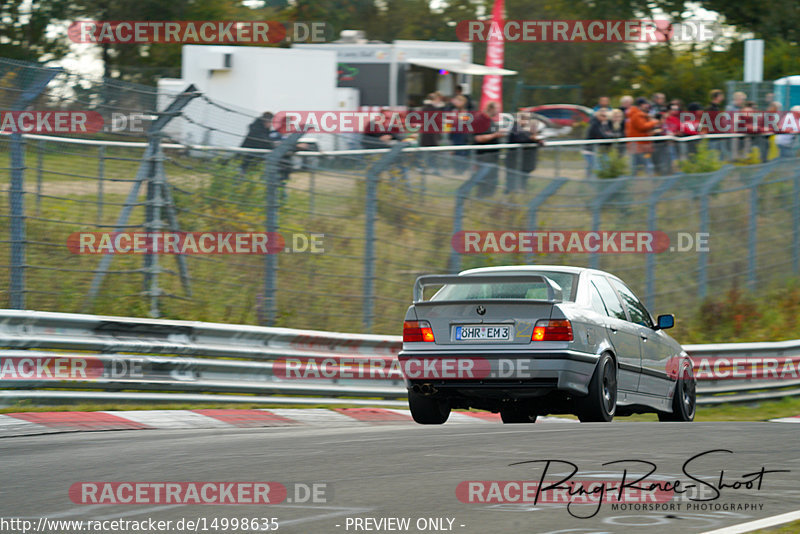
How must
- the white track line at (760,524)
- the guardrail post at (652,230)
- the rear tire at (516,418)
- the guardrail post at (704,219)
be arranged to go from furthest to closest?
the guardrail post at (704,219) < the guardrail post at (652,230) < the rear tire at (516,418) < the white track line at (760,524)

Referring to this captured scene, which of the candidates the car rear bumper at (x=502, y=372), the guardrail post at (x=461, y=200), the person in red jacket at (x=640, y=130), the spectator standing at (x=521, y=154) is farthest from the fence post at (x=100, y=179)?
the person in red jacket at (x=640, y=130)

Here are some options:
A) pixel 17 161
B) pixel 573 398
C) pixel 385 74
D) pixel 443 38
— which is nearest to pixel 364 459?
pixel 573 398

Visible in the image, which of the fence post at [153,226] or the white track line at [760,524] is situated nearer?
the white track line at [760,524]

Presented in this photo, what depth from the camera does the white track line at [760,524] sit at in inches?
223

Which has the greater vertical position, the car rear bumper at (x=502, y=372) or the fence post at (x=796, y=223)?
the fence post at (x=796, y=223)

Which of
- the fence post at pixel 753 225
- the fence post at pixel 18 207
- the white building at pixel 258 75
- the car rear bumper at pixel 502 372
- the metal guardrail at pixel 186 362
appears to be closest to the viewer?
the car rear bumper at pixel 502 372

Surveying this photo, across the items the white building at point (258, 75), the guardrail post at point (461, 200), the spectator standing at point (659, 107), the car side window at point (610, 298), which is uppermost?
the white building at point (258, 75)

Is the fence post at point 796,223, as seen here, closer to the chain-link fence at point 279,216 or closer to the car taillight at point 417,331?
the chain-link fence at point 279,216

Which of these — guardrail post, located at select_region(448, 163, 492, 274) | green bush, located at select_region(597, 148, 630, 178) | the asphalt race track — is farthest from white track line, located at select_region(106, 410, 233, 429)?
A: green bush, located at select_region(597, 148, 630, 178)

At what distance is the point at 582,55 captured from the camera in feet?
Result: 213

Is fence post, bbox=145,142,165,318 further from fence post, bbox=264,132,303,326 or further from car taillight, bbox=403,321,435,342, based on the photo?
car taillight, bbox=403,321,435,342

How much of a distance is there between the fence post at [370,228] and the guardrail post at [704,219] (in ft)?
20.3

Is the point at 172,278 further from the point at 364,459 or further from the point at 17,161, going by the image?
the point at 364,459

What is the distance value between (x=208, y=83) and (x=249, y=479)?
22.4 meters
